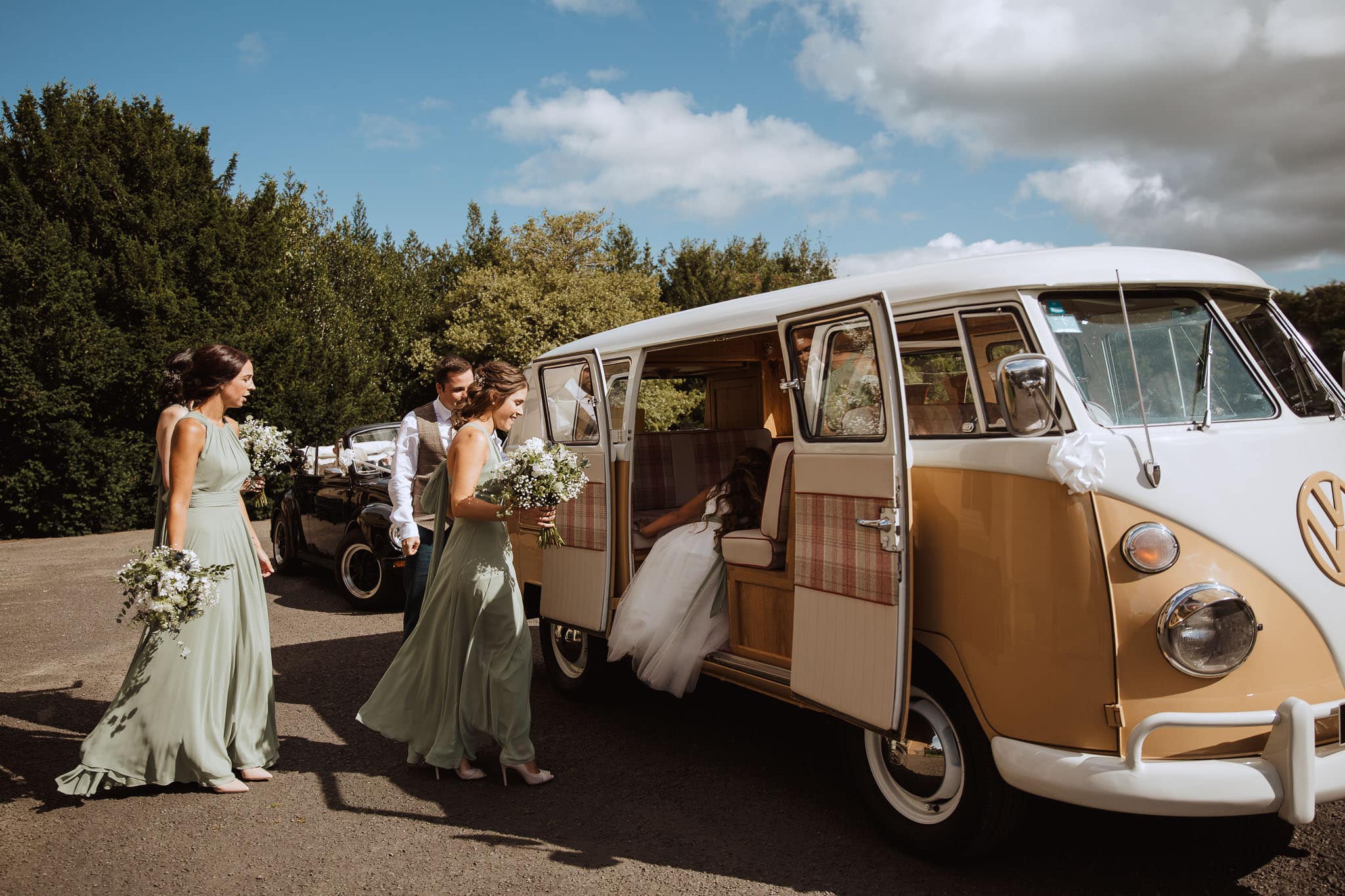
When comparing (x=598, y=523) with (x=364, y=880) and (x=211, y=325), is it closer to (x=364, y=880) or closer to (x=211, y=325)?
(x=364, y=880)

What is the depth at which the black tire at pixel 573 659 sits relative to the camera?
6.27 metres

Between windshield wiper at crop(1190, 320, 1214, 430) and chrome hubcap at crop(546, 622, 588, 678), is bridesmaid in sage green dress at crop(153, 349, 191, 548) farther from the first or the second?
windshield wiper at crop(1190, 320, 1214, 430)

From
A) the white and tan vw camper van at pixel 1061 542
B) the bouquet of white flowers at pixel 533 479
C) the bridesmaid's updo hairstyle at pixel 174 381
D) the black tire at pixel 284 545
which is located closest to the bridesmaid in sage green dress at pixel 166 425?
the bridesmaid's updo hairstyle at pixel 174 381

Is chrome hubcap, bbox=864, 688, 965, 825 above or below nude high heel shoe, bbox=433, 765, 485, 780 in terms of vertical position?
above

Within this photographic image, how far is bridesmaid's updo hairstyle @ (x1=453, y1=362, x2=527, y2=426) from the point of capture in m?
4.95

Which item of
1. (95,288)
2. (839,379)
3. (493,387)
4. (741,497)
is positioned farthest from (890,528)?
(95,288)

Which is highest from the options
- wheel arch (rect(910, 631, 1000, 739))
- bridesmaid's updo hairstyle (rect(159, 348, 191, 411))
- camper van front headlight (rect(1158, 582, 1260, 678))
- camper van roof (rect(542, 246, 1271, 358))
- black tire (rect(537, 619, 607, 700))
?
camper van roof (rect(542, 246, 1271, 358))

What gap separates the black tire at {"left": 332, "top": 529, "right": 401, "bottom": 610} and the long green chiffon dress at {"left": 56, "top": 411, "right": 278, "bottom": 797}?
445cm

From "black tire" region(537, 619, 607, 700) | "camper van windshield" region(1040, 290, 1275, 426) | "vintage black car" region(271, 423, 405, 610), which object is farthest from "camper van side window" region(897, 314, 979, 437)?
"vintage black car" region(271, 423, 405, 610)

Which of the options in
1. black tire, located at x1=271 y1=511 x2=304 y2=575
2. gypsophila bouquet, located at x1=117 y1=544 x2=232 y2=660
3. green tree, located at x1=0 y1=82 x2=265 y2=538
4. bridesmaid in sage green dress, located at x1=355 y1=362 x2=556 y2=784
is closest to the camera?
gypsophila bouquet, located at x1=117 y1=544 x2=232 y2=660

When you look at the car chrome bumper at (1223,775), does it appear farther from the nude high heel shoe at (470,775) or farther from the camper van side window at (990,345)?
the nude high heel shoe at (470,775)

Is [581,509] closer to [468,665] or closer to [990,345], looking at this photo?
[468,665]

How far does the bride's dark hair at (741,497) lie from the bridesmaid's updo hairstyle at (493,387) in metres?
1.37

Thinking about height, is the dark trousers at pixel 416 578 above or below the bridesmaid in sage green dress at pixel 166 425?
below
